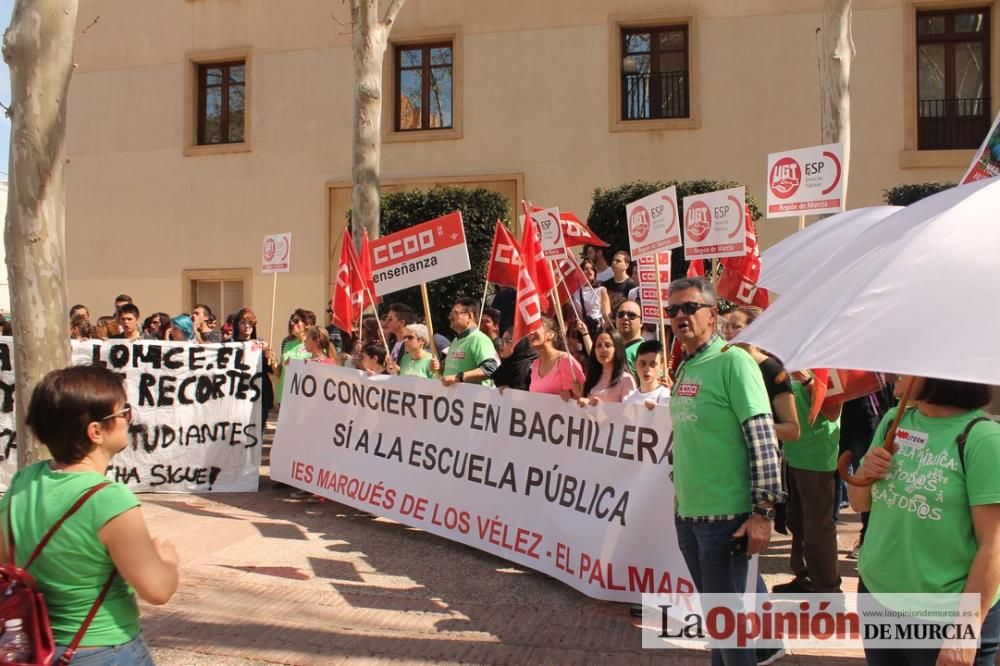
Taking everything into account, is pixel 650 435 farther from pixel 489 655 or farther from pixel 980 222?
pixel 980 222

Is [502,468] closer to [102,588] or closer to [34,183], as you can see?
[34,183]

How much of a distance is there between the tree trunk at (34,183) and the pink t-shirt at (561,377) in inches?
123

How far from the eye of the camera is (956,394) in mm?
2717

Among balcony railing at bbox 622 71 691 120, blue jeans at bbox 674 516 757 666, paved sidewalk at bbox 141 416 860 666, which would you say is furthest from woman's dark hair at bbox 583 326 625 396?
balcony railing at bbox 622 71 691 120

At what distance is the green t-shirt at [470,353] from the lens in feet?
24.6

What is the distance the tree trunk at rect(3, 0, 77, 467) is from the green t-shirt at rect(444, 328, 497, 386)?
3150mm

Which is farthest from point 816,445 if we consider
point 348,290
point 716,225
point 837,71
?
point 837,71

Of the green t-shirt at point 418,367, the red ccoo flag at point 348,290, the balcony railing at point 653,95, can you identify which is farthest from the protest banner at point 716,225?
the balcony railing at point 653,95

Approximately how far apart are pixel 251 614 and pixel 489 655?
1550 mm

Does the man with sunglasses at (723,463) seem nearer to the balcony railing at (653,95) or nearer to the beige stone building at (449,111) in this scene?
the beige stone building at (449,111)

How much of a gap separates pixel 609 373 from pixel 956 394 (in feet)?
11.4

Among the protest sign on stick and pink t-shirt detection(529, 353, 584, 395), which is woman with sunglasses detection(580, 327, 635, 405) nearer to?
pink t-shirt detection(529, 353, 584, 395)

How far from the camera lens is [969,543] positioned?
2629 mm

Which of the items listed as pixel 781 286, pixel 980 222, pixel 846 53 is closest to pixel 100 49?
pixel 846 53
